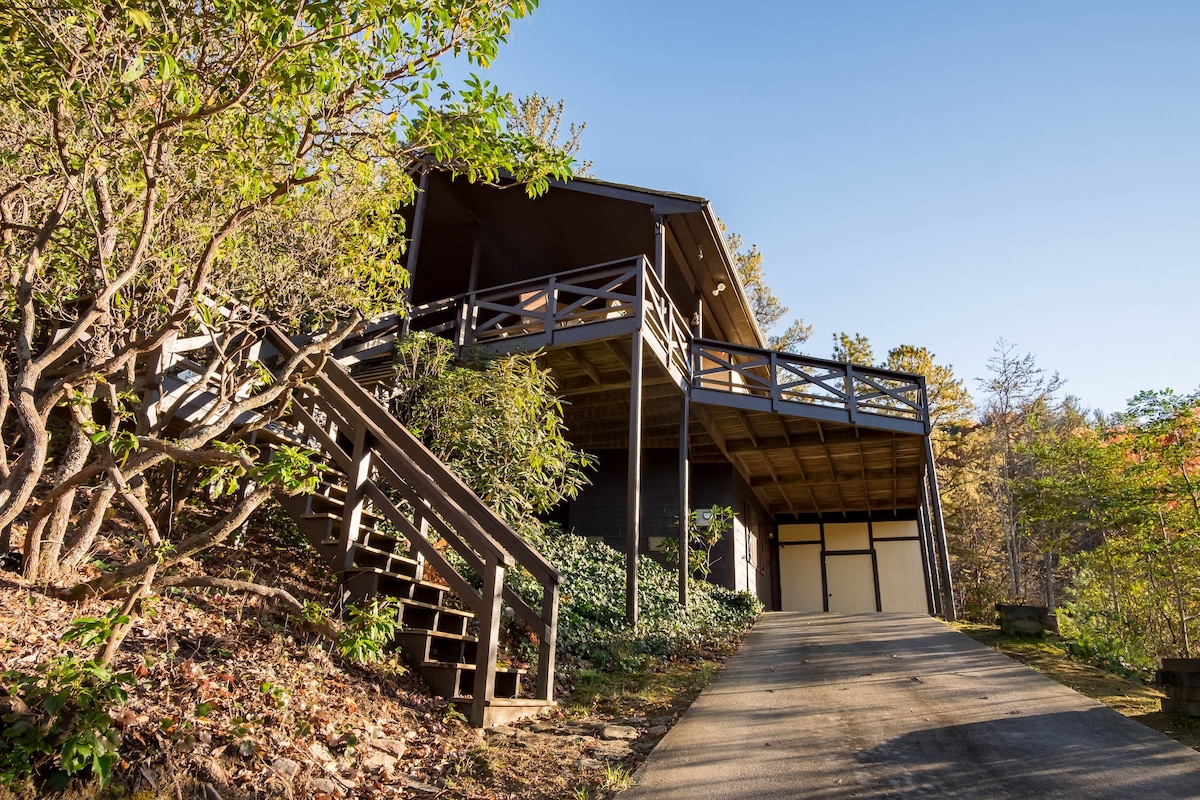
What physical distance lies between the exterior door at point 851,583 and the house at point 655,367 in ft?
10.3

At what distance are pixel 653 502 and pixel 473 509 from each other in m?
9.38

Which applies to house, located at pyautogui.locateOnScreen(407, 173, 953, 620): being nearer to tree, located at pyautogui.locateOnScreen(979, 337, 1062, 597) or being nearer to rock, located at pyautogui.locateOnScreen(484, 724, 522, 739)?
rock, located at pyautogui.locateOnScreen(484, 724, 522, 739)

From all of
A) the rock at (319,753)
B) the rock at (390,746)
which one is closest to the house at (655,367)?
the rock at (390,746)

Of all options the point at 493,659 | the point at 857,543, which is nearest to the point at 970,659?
the point at 493,659

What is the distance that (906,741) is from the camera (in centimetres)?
411

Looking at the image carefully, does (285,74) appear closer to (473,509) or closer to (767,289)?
(473,509)

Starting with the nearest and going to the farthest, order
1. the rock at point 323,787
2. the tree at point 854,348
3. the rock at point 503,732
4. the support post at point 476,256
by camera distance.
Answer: the rock at point 323,787 → the rock at point 503,732 → the support post at point 476,256 → the tree at point 854,348

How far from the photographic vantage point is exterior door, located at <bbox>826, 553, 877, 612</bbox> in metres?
19.7

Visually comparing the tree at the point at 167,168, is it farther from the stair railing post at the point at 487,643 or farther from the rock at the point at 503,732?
the rock at the point at 503,732

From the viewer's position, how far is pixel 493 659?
4328 mm

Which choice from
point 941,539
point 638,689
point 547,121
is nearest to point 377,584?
point 638,689

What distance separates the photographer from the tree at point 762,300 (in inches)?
1252

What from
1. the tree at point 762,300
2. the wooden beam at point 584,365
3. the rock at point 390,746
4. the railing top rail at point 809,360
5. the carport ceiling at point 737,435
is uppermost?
the tree at point 762,300

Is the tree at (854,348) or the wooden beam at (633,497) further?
the tree at (854,348)
